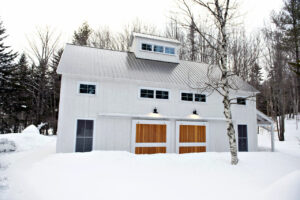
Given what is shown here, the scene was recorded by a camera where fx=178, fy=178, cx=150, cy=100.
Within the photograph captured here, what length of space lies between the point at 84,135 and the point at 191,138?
5.95m

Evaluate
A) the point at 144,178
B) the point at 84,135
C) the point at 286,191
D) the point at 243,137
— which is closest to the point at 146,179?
the point at 144,178

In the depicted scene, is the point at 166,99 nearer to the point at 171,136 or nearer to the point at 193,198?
the point at 171,136

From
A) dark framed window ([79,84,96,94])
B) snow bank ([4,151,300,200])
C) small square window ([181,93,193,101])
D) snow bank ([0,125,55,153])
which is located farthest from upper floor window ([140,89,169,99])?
snow bank ([0,125,55,153])

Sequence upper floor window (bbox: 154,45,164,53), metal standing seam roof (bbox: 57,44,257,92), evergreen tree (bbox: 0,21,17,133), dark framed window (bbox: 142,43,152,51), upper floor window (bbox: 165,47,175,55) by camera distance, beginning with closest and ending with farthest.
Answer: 1. metal standing seam roof (bbox: 57,44,257,92)
2. dark framed window (bbox: 142,43,152,51)
3. upper floor window (bbox: 154,45,164,53)
4. upper floor window (bbox: 165,47,175,55)
5. evergreen tree (bbox: 0,21,17,133)

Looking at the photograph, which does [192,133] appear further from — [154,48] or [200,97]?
[154,48]

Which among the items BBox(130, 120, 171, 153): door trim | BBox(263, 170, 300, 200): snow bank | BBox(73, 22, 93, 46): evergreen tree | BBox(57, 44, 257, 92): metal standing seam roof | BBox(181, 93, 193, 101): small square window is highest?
BBox(73, 22, 93, 46): evergreen tree

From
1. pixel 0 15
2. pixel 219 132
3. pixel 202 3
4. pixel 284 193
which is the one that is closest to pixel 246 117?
pixel 219 132

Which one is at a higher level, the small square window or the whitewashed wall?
the small square window

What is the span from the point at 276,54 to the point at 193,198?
1987 cm

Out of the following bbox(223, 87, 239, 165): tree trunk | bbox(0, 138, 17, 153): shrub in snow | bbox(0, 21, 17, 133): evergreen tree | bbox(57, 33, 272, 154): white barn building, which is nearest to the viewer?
bbox(223, 87, 239, 165): tree trunk

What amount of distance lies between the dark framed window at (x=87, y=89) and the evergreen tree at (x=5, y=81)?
1629 centimetres

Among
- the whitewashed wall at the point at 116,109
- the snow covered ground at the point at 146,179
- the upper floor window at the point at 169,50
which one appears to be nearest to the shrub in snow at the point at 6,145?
the snow covered ground at the point at 146,179

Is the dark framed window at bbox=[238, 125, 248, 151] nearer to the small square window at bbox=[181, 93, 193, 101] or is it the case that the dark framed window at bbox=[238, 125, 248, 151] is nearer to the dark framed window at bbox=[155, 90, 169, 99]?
the small square window at bbox=[181, 93, 193, 101]

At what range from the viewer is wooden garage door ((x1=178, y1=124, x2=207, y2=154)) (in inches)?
405
